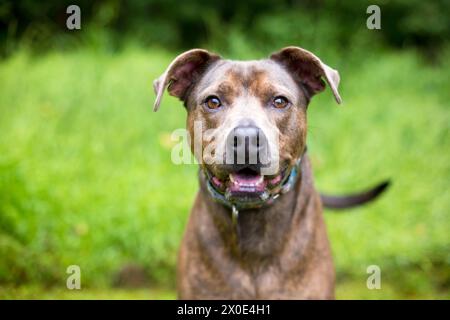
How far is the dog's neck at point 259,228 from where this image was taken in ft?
11.4

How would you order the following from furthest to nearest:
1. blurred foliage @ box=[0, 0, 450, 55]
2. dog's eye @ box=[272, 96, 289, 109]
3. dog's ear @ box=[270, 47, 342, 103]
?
blurred foliage @ box=[0, 0, 450, 55] → dog's ear @ box=[270, 47, 342, 103] → dog's eye @ box=[272, 96, 289, 109]

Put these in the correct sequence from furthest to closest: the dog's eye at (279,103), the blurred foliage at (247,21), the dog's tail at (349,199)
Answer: the blurred foliage at (247,21) → the dog's tail at (349,199) → the dog's eye at (279,103)

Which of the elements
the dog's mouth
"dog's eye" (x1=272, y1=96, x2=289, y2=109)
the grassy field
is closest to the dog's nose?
the dog's mouth

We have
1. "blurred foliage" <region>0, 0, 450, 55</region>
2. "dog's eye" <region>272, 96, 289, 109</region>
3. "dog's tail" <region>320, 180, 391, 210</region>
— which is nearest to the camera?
"dog's eye" <region>272, 96, 289, 109</region>

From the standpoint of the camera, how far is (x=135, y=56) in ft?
34.7

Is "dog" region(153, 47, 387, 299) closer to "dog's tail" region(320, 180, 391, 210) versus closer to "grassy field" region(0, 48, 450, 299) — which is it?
"dog's tail" region(320, 180, 391, 210)

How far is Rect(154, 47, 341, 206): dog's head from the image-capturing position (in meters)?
3.05

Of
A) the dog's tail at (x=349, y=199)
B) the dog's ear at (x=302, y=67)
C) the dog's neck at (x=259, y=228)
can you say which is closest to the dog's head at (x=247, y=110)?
the dog's ear at (x=302, y=67)

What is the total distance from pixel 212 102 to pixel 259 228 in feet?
2.79

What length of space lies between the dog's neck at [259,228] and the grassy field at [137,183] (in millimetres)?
1754

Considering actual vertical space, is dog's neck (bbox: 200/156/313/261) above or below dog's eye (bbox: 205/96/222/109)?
below

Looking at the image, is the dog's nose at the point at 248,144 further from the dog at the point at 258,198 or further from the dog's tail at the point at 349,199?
the dog's tail at the point at 349,199

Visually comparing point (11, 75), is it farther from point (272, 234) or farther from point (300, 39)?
point (300, 39)
